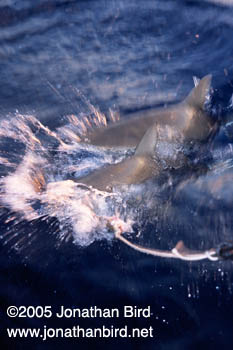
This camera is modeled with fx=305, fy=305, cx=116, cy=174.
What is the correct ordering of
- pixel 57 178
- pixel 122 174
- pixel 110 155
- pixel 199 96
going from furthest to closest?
pixel 199 96 → pixel 110 155 → pixel 57 178 → pixel 122 174

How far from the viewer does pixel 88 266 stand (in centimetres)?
304

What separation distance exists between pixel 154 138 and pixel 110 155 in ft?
3.18

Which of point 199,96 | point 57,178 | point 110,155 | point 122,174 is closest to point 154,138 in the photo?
point 122,174

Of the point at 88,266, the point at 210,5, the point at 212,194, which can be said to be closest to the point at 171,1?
the point at 210,5

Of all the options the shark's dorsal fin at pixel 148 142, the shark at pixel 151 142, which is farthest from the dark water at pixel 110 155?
the shark's dorsal fin at pixel 148 142

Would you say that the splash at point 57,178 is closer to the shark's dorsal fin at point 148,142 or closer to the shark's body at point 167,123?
the shark's body at point 167,123

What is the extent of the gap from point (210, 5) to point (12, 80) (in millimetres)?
5863

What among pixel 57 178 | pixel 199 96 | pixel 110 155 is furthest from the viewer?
pixel 199 96

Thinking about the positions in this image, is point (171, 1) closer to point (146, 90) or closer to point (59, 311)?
point (146, 90)

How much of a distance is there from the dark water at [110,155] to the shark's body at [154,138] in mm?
370

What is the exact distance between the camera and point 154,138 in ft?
12.0

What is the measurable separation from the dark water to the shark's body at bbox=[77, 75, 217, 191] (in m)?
0.37

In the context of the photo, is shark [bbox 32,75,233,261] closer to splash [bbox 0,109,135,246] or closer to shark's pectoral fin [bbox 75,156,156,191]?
shark's pectoral fin [bbox 75,156,156,191]

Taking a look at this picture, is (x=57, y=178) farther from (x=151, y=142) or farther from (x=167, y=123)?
(x=167, y=123)
